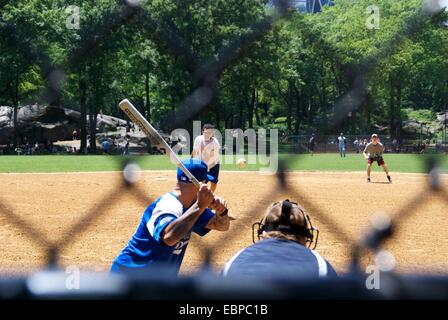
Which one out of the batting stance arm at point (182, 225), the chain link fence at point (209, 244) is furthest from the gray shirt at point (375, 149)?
the batting stance arm at point (182, 225)

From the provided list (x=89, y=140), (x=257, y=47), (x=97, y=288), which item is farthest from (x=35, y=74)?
(x=89, y=140)

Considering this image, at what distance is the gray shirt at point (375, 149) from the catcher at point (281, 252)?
826cm

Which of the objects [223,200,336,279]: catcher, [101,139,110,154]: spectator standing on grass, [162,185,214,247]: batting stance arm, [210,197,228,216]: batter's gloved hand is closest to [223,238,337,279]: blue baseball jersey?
[223,200,336,279]: catcher

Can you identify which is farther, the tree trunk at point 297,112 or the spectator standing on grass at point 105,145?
the spectator standing on grass at point 105,145

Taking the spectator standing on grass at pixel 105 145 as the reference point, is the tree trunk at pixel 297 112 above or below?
above

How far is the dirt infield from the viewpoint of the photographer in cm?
331

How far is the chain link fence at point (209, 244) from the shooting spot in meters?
0.66

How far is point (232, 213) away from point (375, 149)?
5.29 metres

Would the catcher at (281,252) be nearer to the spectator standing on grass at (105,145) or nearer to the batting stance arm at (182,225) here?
the batting stance arm at (182,225)

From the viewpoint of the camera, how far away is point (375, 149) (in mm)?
9664

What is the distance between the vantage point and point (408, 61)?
7.85 feet

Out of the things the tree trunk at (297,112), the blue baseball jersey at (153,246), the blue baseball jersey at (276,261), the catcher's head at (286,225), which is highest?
the tree trunk at (297,112)
